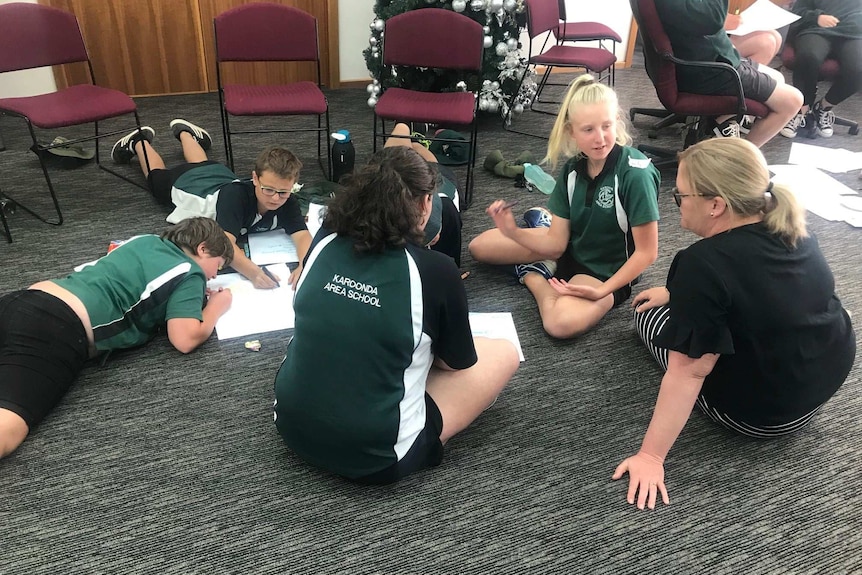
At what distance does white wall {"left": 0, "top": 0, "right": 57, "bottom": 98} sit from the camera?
381 cm

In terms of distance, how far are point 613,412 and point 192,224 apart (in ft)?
4.78

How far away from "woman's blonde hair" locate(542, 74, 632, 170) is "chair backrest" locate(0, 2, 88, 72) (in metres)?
2.29

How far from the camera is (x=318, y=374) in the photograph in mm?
1396

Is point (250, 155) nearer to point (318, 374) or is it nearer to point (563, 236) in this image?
point (563, 236)

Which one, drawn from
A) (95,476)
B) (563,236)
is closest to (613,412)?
(563,236)

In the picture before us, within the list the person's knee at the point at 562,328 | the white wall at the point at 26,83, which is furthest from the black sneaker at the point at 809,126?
the white wall at the point at 26,83

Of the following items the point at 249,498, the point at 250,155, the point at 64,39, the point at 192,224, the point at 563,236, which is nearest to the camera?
the point at 249,498

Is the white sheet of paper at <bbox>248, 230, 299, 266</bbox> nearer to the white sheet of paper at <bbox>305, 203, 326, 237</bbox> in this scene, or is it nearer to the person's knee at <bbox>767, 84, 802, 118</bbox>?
the white sheet of paper at <bbox>305, 203, 326, 237</bbox>

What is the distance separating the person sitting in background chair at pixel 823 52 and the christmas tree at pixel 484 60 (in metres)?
1.72

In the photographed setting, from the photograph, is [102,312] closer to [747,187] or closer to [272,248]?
[272,248]

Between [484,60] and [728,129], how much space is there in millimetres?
1410

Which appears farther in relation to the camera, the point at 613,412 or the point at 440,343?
the point at 613,412

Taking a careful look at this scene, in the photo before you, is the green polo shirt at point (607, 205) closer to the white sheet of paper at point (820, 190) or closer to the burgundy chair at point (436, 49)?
the burgundy chair at point (436, 49)

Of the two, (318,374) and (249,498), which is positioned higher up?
(318,374)
